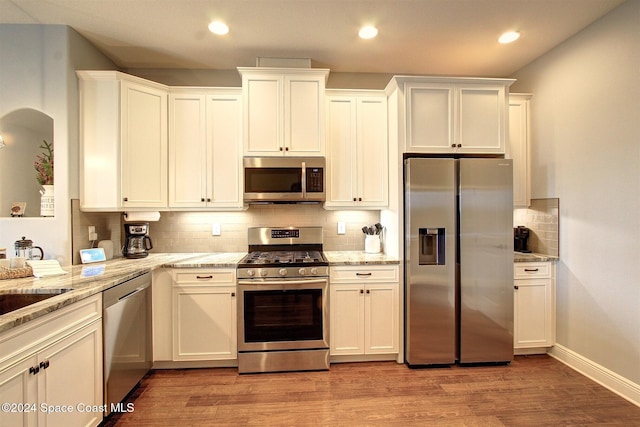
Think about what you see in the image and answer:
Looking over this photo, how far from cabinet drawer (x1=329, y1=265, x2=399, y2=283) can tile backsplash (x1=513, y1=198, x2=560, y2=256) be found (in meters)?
1.57

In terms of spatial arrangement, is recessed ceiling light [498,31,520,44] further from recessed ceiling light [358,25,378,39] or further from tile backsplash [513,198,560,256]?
tile backsplash [513,198,560,256]

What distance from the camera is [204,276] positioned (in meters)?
2.46

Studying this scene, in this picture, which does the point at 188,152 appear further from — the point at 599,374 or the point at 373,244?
the point at 599,374

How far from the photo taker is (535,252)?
9.59 ft

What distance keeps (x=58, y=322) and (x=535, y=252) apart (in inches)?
152

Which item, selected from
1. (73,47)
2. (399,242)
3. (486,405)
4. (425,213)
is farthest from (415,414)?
(73,47)

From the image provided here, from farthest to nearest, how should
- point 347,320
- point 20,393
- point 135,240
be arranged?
point 135,240 < point 347,320 < point 20,393

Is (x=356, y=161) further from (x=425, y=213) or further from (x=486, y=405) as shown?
(x=486, y=405)

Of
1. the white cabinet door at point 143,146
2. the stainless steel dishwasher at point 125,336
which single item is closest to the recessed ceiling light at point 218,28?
the white cabinet door at point 143,146

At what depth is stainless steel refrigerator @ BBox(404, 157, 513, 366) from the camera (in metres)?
A: 2.49

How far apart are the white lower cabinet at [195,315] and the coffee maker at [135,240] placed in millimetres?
508

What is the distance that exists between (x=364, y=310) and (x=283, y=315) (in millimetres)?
722

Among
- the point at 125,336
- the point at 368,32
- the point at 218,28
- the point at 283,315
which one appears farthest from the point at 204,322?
the point at 368,32

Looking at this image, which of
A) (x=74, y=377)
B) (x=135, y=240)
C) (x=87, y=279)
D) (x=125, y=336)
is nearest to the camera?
(x=74, y=377)
